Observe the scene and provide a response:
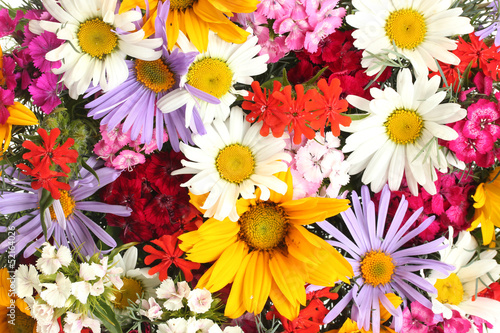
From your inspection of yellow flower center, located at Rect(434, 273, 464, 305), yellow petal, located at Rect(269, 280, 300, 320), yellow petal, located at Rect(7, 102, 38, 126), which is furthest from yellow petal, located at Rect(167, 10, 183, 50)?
yellow flower center, located at Rect(434, 273, 464, 305)

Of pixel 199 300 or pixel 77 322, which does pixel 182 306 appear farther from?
pixel 77 322

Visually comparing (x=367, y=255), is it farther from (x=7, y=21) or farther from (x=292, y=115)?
(x=7, y=21)

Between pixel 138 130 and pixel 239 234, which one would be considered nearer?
pixel 138 130

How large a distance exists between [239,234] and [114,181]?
262 mm

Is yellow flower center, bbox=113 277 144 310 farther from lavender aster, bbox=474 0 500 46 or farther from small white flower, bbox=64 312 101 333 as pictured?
lavender aster, bbox=474 0 500 46

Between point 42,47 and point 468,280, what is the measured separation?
94 cm

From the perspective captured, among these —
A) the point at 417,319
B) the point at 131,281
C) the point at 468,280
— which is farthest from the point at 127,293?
the point at 468,280

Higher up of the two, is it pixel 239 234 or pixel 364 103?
pixel 364 103

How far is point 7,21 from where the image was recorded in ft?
2.72

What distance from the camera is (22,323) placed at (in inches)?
35.9

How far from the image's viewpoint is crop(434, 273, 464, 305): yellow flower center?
39.6 inches

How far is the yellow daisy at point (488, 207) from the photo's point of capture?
950 millimetres

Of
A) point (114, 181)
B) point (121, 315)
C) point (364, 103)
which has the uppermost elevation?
point (364, 103)

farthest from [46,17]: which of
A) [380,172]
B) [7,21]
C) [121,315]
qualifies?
[380,172]
